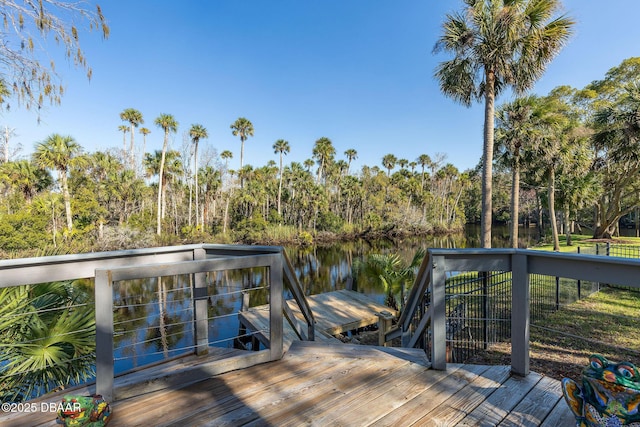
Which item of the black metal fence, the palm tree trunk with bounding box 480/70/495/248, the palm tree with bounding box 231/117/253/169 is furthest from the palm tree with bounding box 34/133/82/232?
the palm tree trunk with bounding box 480/70/495/248

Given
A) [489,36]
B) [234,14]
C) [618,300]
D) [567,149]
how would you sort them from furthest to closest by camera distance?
[567,149] < [234,14] < [489,36] < [618,300]

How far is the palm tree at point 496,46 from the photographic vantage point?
23.8 feet

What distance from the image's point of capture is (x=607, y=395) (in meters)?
1.22

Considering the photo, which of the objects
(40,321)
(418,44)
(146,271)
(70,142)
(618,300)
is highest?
(418,44)

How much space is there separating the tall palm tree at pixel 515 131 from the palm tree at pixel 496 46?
3122mm

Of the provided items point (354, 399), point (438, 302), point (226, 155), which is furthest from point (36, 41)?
point (226, 155)

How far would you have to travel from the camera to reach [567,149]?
44.2 feet

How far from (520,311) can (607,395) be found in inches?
28.0

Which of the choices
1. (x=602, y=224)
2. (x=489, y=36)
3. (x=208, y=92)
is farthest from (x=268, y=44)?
(x=602, y=224)

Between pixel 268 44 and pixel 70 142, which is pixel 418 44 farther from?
pixel 70 142

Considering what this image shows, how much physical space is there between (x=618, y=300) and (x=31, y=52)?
10.0m

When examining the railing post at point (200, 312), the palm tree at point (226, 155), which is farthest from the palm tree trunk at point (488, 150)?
the palm tree at point (226, 155)

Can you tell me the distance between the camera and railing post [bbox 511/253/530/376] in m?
1.90

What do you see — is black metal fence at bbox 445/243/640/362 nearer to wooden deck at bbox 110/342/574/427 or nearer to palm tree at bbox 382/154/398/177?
wooden deck at bbox 110/342/574/427
